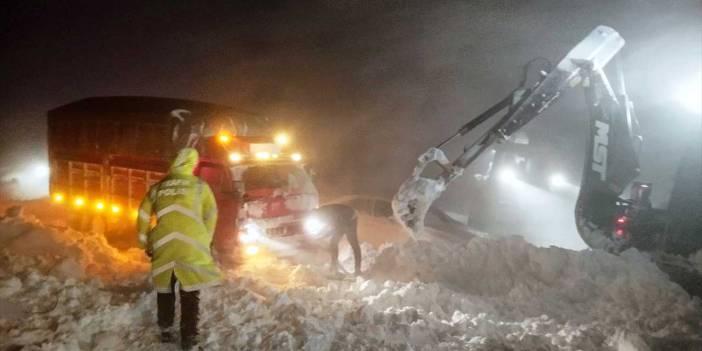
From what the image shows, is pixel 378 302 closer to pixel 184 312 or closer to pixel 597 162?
pixel 184 312

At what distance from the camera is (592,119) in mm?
8234

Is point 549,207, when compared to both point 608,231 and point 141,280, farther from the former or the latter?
point 141,280

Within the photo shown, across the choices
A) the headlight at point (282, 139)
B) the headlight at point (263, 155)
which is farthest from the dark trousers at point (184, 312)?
the headlight at point (282, 139)

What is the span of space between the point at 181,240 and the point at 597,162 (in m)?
6.98

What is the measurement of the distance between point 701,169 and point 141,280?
962 cm

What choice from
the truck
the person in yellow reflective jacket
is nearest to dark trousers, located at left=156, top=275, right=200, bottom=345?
the person in yellow reflective jacket

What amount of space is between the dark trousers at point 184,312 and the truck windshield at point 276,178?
3.64 m

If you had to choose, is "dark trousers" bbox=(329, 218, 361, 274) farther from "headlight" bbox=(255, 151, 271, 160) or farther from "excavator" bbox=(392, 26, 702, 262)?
"headlight" bbox=(255, 151, 271, 160)

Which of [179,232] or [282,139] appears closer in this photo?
[179,232]

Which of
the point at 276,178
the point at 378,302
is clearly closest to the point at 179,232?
the point at 378,302

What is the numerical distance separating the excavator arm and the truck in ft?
6.71

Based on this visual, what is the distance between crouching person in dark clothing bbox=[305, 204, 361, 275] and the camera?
26.2ft

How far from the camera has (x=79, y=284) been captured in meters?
5.48

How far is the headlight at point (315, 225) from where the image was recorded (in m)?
8.05
